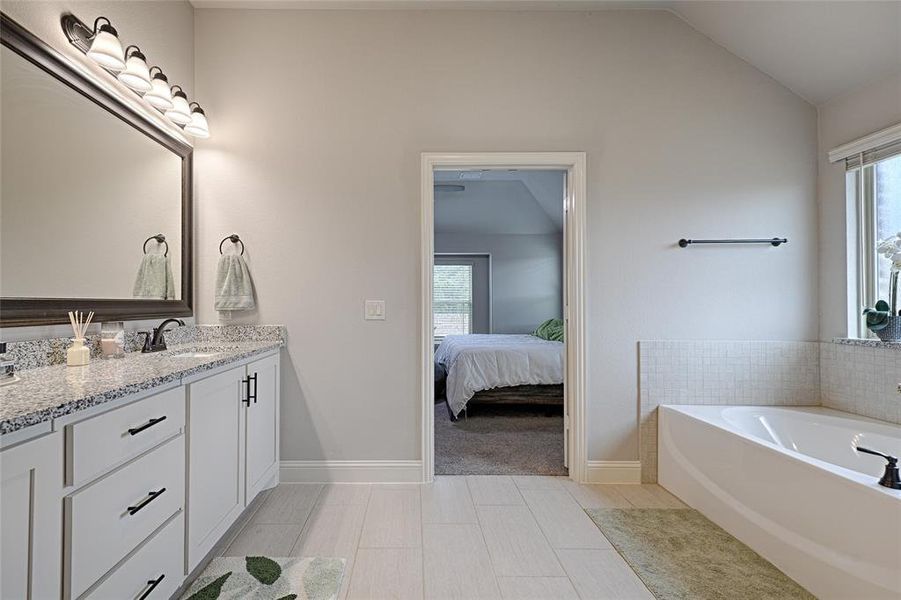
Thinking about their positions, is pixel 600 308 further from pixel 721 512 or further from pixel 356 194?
pixel 356 194

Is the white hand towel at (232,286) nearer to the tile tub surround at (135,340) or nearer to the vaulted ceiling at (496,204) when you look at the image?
the tile tub surround at (135,340)

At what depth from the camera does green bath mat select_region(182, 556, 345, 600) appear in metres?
1.63

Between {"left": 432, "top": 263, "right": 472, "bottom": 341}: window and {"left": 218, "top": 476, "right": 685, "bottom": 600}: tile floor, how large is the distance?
443 cm

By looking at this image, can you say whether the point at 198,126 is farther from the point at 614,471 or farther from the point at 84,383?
the point at 614,471

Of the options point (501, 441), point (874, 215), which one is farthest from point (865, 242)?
point (501, 441)

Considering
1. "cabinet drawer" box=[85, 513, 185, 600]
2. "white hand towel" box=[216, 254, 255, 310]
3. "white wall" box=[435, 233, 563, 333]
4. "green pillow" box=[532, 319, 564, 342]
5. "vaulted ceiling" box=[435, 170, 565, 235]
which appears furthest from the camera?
"white wall" box=[435, 233, 563, 333]

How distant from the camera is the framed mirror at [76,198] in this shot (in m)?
1.53

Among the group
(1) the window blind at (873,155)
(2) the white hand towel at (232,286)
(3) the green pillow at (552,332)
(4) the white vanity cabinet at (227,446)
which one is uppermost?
(1) the window blind at (873,155)

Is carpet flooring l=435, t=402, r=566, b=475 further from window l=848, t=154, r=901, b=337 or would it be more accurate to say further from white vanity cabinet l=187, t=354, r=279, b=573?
window l=848, t=154, r=901, b=337

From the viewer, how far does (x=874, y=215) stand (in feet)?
8.20

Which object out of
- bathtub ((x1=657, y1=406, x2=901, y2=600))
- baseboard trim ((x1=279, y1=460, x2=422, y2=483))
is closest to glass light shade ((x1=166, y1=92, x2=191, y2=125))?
baseboard trim ((x1=279, y1=460, x2=422, y2=483))

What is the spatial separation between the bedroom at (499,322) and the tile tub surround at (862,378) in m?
1.56

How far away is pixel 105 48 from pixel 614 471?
A: 3.31 metres

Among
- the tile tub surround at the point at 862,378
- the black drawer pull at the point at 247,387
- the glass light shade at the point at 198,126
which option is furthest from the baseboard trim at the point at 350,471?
the tile tub surround at the point at 862,378
